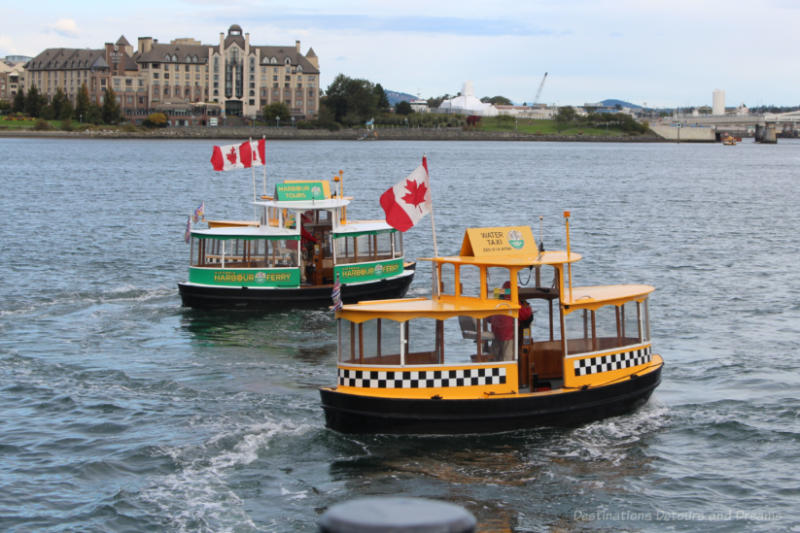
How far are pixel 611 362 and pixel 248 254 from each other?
55.0 feet

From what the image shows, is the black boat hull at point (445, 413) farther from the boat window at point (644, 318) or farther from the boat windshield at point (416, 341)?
the boat window at point (644, 318)

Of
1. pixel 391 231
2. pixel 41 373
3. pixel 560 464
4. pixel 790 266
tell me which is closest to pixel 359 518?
pixel 560 464

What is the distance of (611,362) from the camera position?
69.3 feet

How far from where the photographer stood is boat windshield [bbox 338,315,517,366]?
19750 mm

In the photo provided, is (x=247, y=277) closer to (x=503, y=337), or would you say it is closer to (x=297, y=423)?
(x=297, y=423)

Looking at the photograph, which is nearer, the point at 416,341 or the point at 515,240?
the point at 416,341

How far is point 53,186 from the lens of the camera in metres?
95.3


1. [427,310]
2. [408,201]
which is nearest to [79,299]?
[408,201]

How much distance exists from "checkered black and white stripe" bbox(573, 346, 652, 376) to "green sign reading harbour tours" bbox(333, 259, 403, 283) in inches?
556

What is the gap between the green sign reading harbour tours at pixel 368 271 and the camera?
112 feet

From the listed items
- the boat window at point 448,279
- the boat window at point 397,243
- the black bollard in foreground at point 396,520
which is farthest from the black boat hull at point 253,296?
the black bollard in foreground at point 396,520

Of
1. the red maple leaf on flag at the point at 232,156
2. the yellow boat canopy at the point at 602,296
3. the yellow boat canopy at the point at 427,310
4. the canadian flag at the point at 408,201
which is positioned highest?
the red maple leaf on flag at the point at 232,156

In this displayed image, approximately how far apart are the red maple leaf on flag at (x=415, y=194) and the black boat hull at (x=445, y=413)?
4437 millimetres

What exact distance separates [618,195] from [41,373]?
75636 mm
